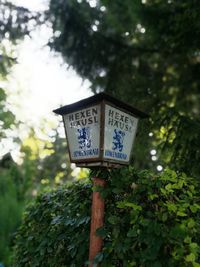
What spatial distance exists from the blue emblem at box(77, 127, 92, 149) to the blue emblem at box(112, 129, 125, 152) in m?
0.17

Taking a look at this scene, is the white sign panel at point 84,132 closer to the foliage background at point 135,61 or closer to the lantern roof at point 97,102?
the lantern roof at point 97,102

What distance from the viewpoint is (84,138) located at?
9.06ft

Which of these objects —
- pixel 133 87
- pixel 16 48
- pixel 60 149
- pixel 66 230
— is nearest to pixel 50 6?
pixel 16 48

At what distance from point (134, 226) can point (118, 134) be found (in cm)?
66

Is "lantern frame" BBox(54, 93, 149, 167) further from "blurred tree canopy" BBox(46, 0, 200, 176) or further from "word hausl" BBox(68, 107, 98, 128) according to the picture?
"blurred tree canopy" BBox(46, 0, 200, 176)

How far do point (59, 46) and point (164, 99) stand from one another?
77.5 inches

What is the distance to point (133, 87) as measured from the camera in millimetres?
6254

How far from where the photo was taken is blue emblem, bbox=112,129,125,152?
2.71m

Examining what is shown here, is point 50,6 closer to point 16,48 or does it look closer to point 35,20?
point 35,20

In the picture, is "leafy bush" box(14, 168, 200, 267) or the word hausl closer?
"leafy bush" box(14, 168, 200, 267)

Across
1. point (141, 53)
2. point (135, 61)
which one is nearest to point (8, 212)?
point (135, 61)

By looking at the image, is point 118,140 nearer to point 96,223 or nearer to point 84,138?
point 84,138

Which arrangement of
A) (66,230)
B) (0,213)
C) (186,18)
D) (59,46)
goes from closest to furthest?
(66,230) < (186,18) < (59,46) < (0,213)

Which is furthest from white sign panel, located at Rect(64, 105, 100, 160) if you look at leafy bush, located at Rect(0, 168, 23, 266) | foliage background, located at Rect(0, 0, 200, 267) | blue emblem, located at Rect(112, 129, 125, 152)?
leafy bush, located at Rect(0, 168, 23, 266)
